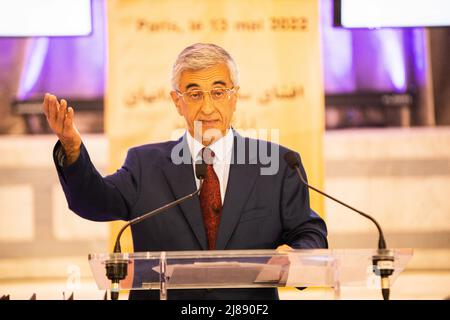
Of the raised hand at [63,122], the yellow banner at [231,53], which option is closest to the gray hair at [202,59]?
the raised hand at [63,122]

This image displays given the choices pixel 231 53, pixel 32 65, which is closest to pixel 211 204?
pixel 231 53

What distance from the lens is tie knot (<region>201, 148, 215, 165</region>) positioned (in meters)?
3.41

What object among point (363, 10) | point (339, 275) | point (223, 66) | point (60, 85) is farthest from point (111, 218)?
point (363, 10)

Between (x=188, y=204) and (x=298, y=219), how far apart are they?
427mm

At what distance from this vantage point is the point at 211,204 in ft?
10.8

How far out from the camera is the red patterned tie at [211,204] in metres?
3.24

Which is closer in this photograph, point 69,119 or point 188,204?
point 69,119

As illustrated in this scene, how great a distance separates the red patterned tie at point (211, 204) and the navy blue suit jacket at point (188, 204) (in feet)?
0.11

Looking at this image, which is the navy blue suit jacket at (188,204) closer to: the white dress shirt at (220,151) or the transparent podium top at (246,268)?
the white dress shirt at (220,151)

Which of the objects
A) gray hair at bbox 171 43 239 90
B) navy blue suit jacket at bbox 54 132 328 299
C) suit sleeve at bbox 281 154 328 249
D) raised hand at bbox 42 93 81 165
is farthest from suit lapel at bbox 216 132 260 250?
raised hand at bbox 42 93 81 165

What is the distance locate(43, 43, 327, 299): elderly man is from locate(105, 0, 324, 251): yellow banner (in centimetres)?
143

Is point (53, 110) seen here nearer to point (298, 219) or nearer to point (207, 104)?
point (207, 104)

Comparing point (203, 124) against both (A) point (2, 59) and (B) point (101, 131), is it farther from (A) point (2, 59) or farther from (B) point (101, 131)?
(A) point (2, 59)
